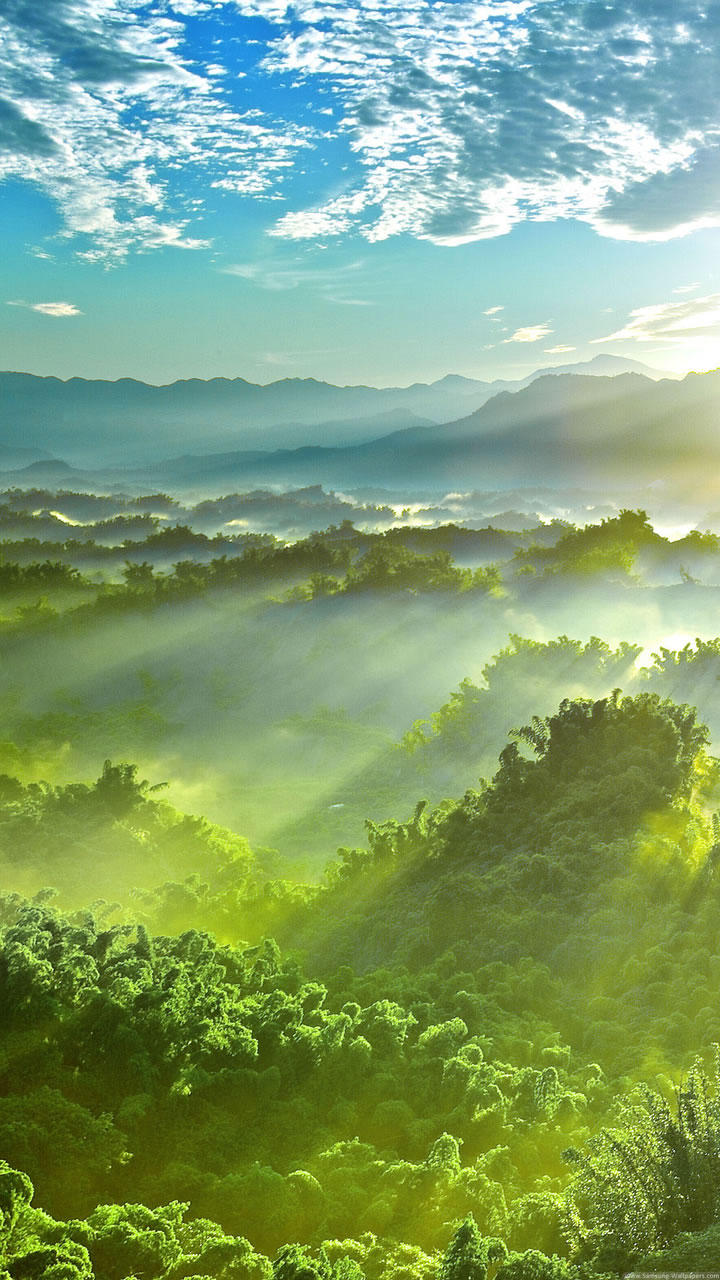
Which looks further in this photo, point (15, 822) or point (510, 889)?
point (15, 822)

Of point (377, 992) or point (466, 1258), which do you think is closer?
point (466, 1258)

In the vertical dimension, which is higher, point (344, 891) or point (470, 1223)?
point (470, 1223)

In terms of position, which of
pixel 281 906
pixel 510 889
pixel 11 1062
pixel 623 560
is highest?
pixel 623 560

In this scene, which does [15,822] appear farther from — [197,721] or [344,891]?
[197,721]

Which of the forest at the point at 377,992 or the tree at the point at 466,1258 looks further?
the forest at the point at 377,992

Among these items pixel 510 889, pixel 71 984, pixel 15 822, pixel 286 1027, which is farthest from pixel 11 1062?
pixel 15 822

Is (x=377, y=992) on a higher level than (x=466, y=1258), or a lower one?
lower

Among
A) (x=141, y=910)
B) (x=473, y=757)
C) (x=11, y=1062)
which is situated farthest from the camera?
(x=473, y=757)

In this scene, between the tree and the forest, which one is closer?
the tree
